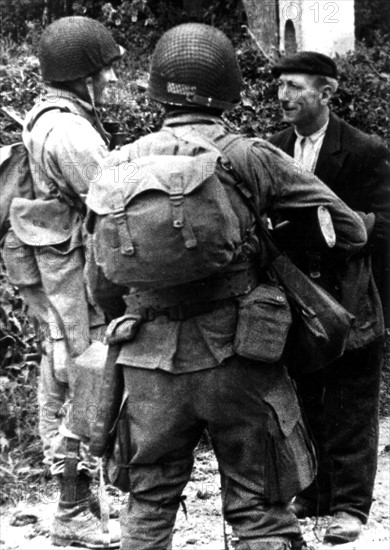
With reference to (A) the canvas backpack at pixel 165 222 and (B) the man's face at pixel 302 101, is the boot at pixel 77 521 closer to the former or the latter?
(A) the canvas backpack at pixel 165 222

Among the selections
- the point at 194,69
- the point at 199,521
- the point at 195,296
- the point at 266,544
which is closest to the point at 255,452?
the point at 266,544

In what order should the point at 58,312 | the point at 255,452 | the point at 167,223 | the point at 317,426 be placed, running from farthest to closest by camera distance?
1. the point at 317,426
2. the point at 58,312
3. the point at 255,452
4. the point at 167,223

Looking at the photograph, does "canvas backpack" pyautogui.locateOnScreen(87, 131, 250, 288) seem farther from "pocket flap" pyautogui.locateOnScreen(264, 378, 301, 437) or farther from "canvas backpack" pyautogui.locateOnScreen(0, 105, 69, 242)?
"canvas backpack" pyautogui.locateOnScreen(0, 105, 69, 242)

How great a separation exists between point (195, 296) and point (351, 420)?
1.75 meters

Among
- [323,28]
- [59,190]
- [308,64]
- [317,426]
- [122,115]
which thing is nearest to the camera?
[59,190]

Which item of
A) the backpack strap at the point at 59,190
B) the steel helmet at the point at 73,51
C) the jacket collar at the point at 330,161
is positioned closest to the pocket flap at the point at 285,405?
the jacket collar at the point at 330,161

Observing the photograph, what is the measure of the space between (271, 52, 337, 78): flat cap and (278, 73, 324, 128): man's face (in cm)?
4

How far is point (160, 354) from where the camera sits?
3.95 metres

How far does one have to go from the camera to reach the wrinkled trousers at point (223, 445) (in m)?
3.96

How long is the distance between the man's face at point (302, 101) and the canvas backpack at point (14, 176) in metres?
1.36

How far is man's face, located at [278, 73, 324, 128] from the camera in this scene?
17.2 ft

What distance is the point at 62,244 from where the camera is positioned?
511 centimetres

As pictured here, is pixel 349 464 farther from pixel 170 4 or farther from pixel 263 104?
pixel 170 4

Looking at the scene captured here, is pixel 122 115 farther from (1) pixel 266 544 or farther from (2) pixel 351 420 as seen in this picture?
(1) pixel 266 544
